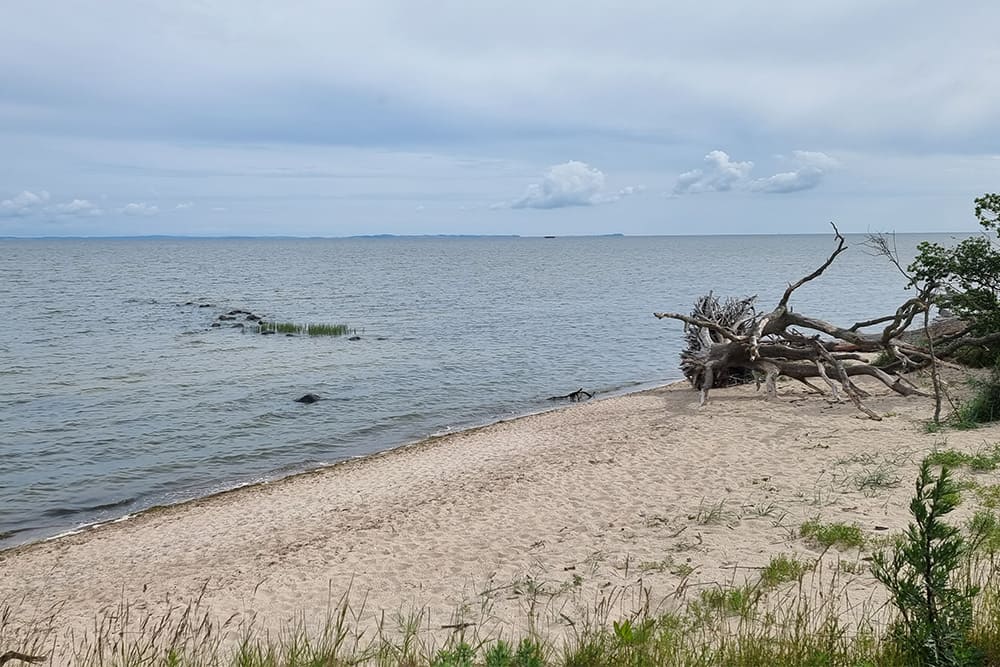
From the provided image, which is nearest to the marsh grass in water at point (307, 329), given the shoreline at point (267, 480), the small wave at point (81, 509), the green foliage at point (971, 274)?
the shoreline at point (267, 480)

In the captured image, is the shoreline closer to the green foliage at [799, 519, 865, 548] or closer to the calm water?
the calm water

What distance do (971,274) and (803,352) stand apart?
378 cm

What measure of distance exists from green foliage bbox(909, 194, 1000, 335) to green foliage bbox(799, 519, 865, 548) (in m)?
9.46

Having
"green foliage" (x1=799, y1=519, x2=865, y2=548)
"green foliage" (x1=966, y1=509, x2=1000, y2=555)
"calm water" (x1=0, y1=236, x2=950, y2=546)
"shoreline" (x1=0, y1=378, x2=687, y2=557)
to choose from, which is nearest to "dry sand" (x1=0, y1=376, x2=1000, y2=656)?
"green foliage" (x1=799, y1=519, x2=865, y2=548)

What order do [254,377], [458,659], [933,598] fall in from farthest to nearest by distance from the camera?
[254,377] < [458,659] < [933,598]

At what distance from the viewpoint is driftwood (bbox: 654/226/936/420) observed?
54.5 ft

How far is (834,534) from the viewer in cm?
793

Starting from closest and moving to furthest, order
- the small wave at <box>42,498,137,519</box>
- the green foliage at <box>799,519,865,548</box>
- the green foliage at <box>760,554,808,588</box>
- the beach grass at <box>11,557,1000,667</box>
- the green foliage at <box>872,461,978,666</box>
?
the green foliage at <box>872,461,978,666</box>
the beach grass at <box>11,557,1000,667</box>
the green foliage at <box>760,554,808,588</box>
the green foliage at <box>799,519,865,548</box>
the small wave at <box>42,498,137,519</box>

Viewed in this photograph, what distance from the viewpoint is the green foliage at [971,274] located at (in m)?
15.2

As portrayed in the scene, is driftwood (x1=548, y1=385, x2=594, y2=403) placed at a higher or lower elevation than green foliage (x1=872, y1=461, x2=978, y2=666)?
lower

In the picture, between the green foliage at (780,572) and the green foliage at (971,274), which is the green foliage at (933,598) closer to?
the green foliage at (780,572)

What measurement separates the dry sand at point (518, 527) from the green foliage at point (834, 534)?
116 millimetres

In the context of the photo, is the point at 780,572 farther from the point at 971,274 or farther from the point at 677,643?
the point at 971,274

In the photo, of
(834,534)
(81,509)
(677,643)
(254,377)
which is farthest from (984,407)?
(254,377)
